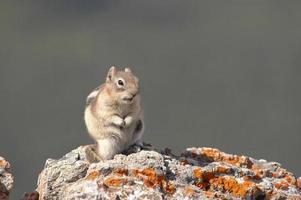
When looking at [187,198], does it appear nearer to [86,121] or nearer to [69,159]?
[69,159]

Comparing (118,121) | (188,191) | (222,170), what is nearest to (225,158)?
(222,170)

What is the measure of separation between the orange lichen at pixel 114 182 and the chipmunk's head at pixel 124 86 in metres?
4.26

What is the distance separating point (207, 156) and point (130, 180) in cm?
406

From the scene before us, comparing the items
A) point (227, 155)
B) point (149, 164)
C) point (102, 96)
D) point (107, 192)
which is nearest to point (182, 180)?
point (149, 164)

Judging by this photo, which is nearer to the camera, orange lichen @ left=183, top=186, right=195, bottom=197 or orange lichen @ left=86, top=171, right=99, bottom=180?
orange lichen @ left=183, top=186, right=195, bottom=197

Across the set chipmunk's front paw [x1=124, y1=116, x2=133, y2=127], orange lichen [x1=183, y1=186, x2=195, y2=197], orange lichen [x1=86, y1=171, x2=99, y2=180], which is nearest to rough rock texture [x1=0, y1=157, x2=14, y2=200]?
orange lichen [x1=86, y1=171, x2=99, y2=180]

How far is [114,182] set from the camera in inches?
649

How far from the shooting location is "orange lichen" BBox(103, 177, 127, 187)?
16406 mm

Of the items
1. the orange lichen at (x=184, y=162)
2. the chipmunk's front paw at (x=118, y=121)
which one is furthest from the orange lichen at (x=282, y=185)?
the chipmunk's front paw at (x=118, y=121)

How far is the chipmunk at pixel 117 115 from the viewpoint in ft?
67.4

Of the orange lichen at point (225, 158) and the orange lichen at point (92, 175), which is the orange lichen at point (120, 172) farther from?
the orange lichen at point (225, 158)

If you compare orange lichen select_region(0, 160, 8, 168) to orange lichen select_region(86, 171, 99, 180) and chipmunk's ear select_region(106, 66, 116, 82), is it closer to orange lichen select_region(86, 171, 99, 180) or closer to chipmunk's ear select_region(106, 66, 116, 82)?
orange lichen select_region(86, 171, 99, 180)

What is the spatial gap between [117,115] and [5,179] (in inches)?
156

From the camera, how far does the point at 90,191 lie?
16.2 meters
